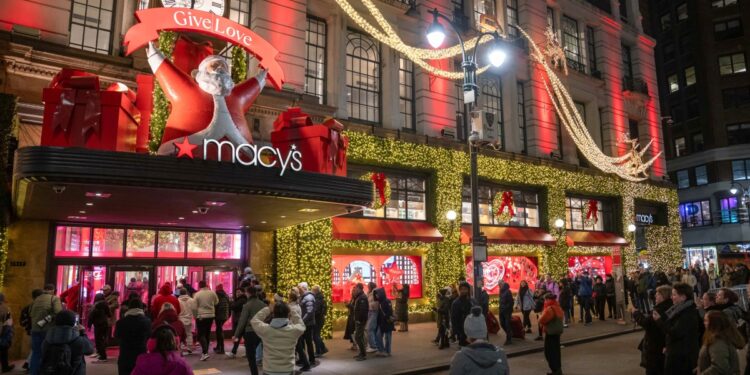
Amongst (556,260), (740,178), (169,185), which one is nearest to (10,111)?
(169,185)

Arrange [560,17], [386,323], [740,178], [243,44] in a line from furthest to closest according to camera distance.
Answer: [740,178], [560,17], [243,44], [386,323]

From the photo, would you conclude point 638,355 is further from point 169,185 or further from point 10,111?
point 10,111

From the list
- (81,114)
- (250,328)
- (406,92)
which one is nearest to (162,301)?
(250,328)

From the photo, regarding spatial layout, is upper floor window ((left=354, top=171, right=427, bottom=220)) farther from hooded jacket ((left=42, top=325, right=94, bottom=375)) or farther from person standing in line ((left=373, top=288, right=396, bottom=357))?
hooded jacket ((left=42, top=325, right=94, bottom=375))

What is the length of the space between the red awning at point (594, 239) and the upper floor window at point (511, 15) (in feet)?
36.0

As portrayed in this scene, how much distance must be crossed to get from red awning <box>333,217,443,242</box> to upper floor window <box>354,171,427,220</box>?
0.36 meters

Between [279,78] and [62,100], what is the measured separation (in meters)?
5.98

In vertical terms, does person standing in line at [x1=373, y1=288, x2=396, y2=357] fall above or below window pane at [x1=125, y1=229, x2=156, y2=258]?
below

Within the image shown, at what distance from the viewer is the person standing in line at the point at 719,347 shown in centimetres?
600

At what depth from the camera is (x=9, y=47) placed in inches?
551

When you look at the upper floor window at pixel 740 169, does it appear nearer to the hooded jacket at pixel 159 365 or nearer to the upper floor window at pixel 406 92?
Answer: the upper floor window at pixel 406 92

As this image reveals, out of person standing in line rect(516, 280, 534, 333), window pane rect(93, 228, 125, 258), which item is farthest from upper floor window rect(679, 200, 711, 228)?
window pane rect(93, 228, 125, 258)

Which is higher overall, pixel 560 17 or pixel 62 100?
pixel 560 17

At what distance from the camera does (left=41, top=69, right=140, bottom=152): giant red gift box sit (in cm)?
1078
